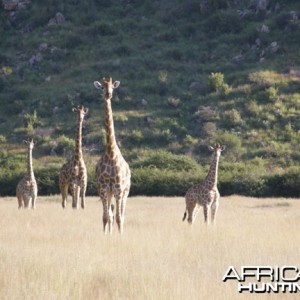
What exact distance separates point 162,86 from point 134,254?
40610 mm

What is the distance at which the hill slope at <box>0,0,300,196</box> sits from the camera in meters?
42.8

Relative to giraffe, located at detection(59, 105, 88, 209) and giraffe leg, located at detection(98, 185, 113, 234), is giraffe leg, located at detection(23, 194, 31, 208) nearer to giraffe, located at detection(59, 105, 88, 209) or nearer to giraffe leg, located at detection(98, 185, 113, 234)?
giraffe, located at detection(59, 105, 88, 209)

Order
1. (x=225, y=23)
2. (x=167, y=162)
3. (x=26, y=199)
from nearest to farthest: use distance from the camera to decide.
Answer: (x=26, y=199) < (x=167, y=162) < (x=225, y=23)

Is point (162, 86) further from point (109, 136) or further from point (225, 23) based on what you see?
point (109, 136)

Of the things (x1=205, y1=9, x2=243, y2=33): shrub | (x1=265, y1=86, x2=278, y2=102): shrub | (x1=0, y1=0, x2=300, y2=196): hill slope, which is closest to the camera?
(x1=0, y1=0, x2=300, y2=196): hill slope

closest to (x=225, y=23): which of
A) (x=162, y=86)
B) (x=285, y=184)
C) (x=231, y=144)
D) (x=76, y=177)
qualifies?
(x=162, y=86)

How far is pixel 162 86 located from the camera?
5431 cm

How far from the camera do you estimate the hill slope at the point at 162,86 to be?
4284 centimetres

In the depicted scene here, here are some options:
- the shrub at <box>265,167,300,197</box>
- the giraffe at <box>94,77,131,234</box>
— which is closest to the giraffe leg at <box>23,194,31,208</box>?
the giraffe at <box>94,77,131,234</box>

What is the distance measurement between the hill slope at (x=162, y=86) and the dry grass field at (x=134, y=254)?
1777cm

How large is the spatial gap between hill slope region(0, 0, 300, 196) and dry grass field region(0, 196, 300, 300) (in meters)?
17.8

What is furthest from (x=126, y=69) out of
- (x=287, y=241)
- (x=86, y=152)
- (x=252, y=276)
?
(x=252, y=276)

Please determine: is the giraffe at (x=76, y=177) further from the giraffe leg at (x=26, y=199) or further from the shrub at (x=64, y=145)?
the shrub at (x=64, y=145)

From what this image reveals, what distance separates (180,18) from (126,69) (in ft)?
27.7
